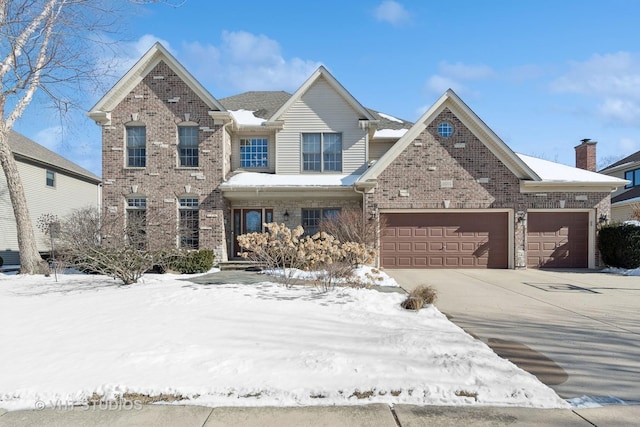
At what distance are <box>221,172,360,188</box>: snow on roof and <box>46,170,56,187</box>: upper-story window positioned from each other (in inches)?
504

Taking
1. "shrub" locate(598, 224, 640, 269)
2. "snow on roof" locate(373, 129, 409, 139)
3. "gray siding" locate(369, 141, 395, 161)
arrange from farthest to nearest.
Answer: "gray siding" locate(369, 141, 395, 161)
"snow on roof" locate(373, 129, 409, 139)
"shrub" locate(598, 224, 640, 269)

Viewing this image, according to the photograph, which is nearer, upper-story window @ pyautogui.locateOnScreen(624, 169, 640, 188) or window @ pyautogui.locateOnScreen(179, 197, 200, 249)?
window @ pyautogui.locateOnScreen(179, 197, 200, 249)

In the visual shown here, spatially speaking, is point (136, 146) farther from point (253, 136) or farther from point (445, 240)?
point (445, 240)

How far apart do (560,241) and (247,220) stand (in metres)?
12.6

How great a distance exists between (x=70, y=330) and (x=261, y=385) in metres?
3.67

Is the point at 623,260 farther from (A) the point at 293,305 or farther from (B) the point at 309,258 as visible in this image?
(A) the point at 293,305

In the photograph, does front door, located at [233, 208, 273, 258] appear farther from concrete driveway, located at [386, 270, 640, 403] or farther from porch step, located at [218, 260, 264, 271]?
concrete driveway, located at [386, 270, 640, 403]

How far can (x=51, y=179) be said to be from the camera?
2028cm

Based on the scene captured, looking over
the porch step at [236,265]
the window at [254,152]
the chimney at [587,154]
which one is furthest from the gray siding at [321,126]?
the chimney at [587,154]

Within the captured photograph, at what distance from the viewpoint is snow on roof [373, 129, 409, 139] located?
16.3 metres

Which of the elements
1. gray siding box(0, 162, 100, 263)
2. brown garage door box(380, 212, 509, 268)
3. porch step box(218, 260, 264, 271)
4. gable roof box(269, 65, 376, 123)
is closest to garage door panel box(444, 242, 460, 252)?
brown garage door box(380, 212, 509, 268)

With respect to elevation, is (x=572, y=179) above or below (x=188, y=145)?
below

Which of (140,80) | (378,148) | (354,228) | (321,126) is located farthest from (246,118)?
(354,228)

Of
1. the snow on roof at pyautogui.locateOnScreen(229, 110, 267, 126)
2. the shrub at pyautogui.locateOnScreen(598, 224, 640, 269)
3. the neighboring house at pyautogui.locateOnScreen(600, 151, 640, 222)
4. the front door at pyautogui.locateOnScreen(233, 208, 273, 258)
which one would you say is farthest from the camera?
the neighboring house at pyautogui.locateOnScreen(600, 151, 640, 222)
